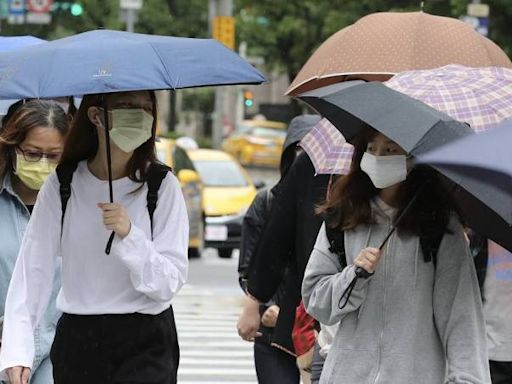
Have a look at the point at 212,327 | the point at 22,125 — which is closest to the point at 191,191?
the point at 212,327

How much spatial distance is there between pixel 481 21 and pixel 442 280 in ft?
64.8

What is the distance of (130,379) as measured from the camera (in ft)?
15.1

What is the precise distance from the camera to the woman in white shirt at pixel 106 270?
454 centimetres

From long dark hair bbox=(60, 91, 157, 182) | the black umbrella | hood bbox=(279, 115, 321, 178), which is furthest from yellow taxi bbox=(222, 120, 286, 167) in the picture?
the black umbrella

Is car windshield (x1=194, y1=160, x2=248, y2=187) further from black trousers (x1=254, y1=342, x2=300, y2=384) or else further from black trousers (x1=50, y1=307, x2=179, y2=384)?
A: black trousers (x1=50, y1=307, x2=179, y2=384)

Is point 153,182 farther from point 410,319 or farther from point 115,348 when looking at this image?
point 410,319

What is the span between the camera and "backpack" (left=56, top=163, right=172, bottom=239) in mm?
4652

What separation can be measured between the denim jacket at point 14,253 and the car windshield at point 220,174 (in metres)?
15.7

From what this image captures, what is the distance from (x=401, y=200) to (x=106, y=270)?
105cm

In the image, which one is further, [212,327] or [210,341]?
[212,327]

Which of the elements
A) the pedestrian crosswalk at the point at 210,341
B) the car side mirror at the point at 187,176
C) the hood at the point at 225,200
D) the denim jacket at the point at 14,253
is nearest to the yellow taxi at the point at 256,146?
the hood at the point at 225,200

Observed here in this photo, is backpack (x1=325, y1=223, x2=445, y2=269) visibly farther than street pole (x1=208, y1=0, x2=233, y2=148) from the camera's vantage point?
No

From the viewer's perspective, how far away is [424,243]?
4.18 m

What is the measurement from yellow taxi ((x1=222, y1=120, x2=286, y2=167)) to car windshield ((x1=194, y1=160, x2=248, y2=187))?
67.5 ft
